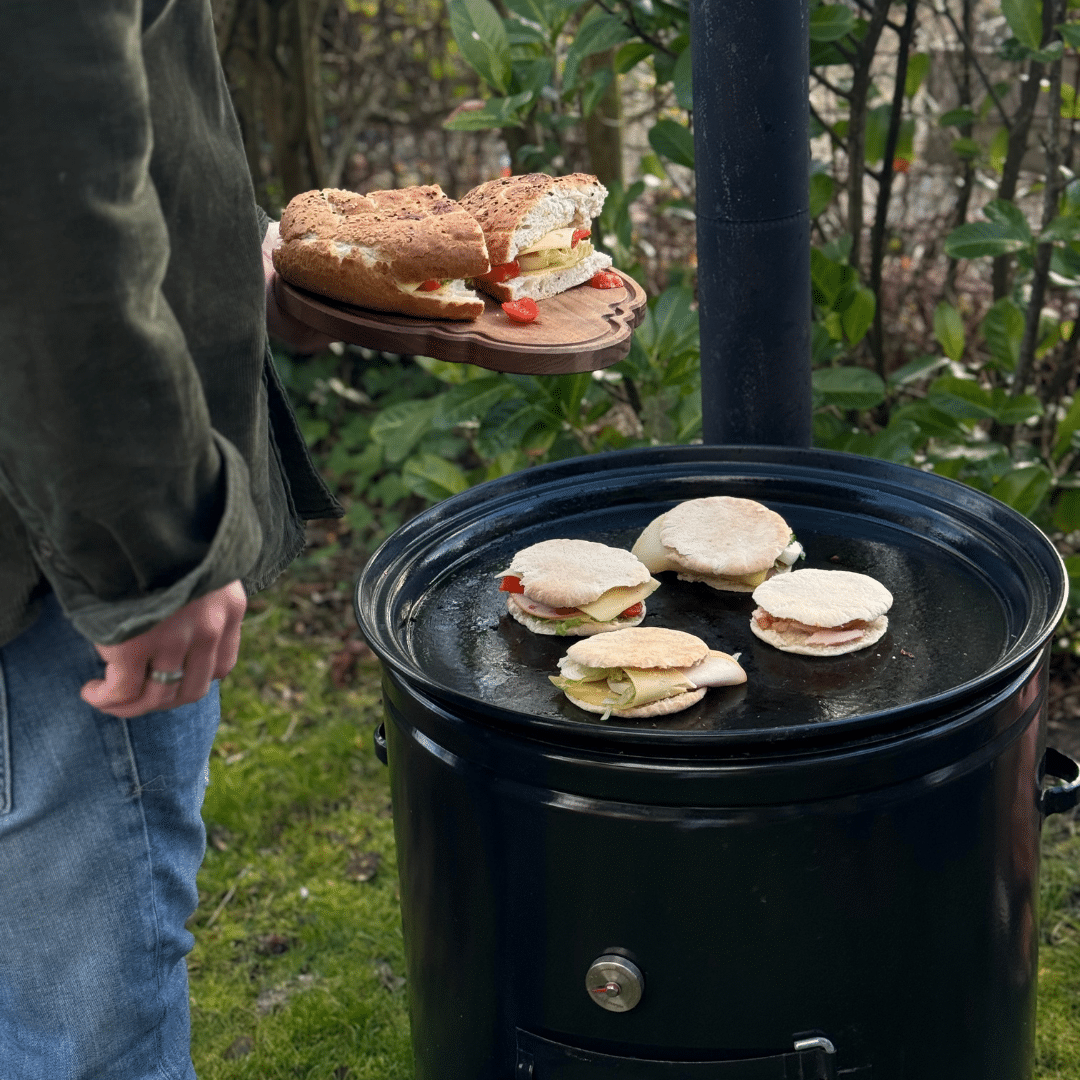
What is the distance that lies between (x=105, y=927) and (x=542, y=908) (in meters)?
Result: 0.56

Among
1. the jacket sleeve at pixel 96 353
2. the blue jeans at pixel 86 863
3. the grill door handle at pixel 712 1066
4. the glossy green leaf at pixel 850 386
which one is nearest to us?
the jacket sleeve at pixel 96 353

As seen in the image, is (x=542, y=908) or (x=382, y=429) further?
(x=382, y=429)

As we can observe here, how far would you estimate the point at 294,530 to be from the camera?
1820mm

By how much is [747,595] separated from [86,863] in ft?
3.60

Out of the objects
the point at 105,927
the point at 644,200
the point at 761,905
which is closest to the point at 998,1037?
the point at 761,905

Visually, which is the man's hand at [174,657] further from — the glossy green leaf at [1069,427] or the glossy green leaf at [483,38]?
the glossy green leaf at [1069,427]

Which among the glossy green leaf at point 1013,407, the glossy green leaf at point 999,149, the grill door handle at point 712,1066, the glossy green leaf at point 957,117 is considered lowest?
the grill door handle at point 712,1066

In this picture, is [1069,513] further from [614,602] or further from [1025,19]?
[614,602]

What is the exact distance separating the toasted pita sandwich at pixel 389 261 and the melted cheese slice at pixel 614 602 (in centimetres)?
48

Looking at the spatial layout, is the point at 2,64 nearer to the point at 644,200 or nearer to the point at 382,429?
the point at 382,429

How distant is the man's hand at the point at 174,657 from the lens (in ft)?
4.30

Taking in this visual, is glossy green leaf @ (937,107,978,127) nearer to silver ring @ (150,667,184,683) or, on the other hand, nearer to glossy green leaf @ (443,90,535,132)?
glossy green leaf @ (443,90,535,132)

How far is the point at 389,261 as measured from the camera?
1.89 metres

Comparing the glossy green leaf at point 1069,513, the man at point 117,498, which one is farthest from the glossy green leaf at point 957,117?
the man at point 117,498
